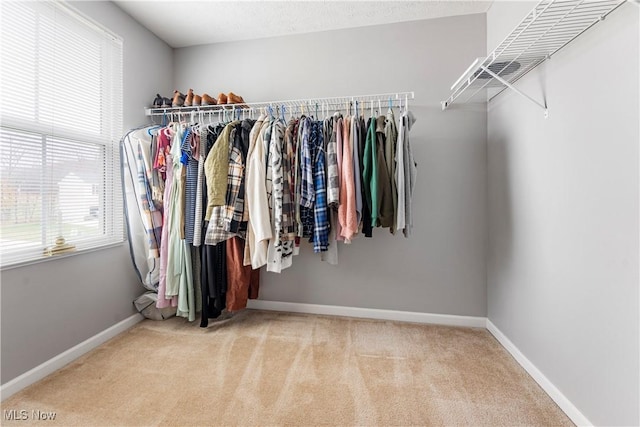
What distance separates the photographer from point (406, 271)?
234cm

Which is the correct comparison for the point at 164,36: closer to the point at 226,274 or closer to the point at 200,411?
the point at 226,274

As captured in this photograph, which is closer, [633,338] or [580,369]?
[633,338]

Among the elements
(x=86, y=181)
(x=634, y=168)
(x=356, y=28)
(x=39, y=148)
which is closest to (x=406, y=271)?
(x=634, y=168)

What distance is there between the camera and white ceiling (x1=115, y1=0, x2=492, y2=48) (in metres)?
2.07

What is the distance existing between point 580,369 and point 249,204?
1904 mm

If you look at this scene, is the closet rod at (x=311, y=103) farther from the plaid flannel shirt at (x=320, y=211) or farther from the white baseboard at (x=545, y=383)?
the white baseboard at (x=545, y=383)

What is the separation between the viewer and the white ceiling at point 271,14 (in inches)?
81.7

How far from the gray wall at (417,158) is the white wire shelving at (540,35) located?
50cm

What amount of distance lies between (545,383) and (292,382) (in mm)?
1356

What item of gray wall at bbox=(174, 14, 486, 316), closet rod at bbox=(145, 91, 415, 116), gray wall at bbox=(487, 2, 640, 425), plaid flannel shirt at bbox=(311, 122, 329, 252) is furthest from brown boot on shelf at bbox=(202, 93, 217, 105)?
gray wall at bbox=(487, 2, 640, 425)

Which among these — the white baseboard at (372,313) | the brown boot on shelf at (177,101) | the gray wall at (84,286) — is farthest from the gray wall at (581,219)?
the gray wall at (84,286)

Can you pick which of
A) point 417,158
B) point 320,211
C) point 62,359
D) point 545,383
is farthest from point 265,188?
point 545,383

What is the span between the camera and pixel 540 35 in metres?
1.31

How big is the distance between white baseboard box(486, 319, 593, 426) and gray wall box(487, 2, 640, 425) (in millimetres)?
31
